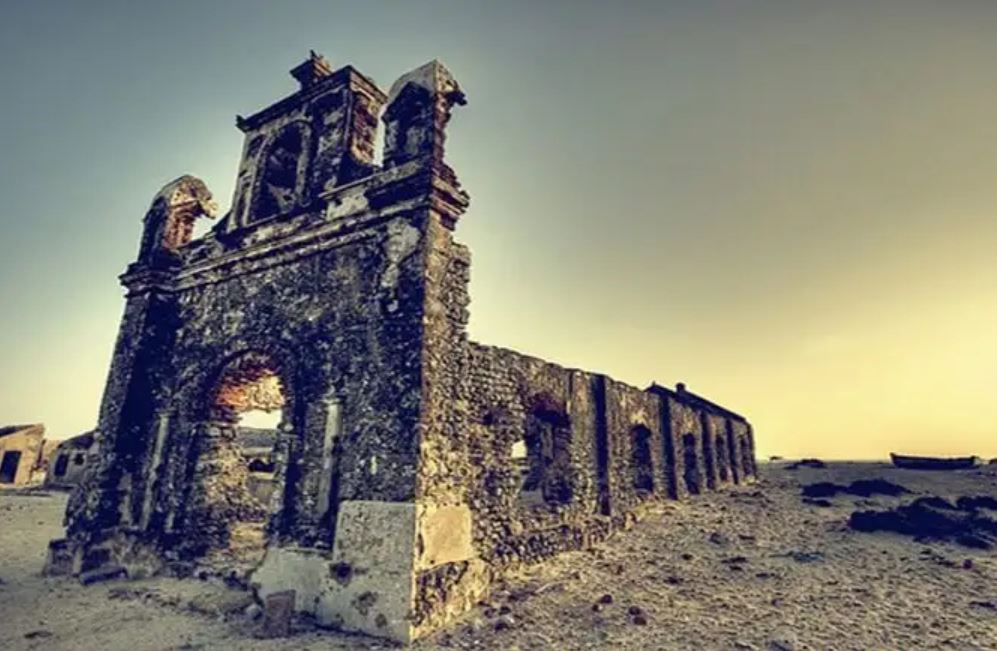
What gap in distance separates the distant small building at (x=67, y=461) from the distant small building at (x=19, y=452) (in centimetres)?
368

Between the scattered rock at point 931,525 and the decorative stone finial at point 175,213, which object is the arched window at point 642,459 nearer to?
the scattered rock at point 931,525

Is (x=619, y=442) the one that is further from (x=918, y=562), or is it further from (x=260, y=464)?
(x=260, y=464)

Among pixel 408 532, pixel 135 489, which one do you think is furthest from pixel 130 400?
pixel 408 532

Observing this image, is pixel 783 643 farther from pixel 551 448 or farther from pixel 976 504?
pixel 976 504

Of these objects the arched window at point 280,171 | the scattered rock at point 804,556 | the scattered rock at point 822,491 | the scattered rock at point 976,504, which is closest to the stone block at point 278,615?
the arched window at point 280,171

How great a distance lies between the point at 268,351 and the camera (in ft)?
23.9

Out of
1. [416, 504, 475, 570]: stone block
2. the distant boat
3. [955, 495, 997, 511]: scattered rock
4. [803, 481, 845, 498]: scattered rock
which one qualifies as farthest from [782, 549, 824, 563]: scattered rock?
the distant boat

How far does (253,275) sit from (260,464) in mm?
9135

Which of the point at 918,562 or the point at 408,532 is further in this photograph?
the point at 918,562

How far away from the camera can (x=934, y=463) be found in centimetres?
1972

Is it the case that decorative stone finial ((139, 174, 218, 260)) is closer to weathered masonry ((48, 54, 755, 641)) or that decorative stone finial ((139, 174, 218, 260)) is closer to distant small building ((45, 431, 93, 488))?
weathered masonry ((48, 54, 755, 641))

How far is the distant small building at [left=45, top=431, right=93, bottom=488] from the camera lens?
75.5 feet

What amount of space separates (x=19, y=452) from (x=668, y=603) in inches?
1271

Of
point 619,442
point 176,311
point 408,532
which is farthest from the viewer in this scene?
point 619,442
